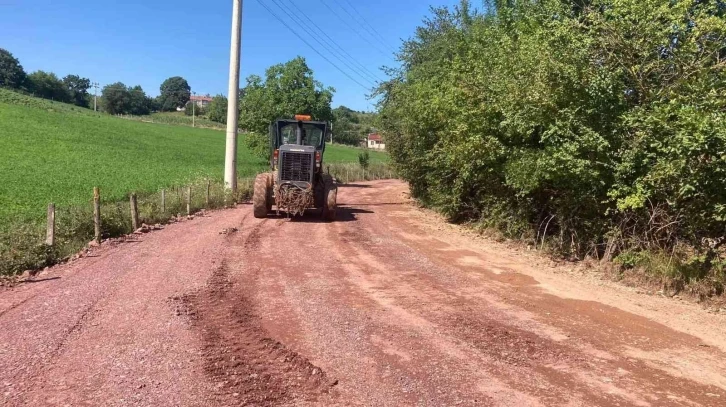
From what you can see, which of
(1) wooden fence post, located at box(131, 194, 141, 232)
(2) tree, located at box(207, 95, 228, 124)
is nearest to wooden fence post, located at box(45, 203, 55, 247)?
(1) wooden fence post, located at box(131, 194, 141, 232)

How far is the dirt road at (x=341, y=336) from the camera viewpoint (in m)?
4.36

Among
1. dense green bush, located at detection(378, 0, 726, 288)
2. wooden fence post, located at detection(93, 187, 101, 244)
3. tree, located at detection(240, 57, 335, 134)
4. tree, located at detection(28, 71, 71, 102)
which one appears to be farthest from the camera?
tree, located at detection(28, 71, 71, 102)

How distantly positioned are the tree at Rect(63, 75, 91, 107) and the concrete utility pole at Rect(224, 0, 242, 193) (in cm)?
14065

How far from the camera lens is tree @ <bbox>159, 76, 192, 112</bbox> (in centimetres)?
17525

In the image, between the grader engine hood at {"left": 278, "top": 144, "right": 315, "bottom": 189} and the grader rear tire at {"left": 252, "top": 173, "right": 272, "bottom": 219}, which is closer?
the grader engine hood at {"left": 278, "top": 144, "right": 315, "bottom": 189}

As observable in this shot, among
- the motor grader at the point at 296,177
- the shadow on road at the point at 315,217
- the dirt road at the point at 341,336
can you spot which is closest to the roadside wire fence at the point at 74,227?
the dirt road at the point at 341,336

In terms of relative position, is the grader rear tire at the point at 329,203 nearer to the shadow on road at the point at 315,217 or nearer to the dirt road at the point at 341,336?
the shadow on road at the point at 315,217

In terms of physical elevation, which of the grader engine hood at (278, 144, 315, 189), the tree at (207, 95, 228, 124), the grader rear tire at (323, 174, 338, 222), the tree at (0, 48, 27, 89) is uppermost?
the tree at (0, 48, 27, 89)

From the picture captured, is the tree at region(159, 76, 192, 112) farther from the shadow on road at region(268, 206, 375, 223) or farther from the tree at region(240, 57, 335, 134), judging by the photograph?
the shadow on road at region(268, 206, 375, 223)

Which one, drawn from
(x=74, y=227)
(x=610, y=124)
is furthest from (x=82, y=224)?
(x=610, y=124)

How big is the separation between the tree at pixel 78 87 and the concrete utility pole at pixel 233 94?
141 meters

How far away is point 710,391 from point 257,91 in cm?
2699

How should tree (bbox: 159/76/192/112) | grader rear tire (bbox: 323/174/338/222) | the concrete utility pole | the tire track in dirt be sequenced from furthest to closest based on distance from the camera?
tree (bbox: 159/76/192/112) < the concrete utility pole < grader rear tire (bbox: 323/174/338/222) < the tire track in dirt

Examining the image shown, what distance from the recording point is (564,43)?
33.0 ft
